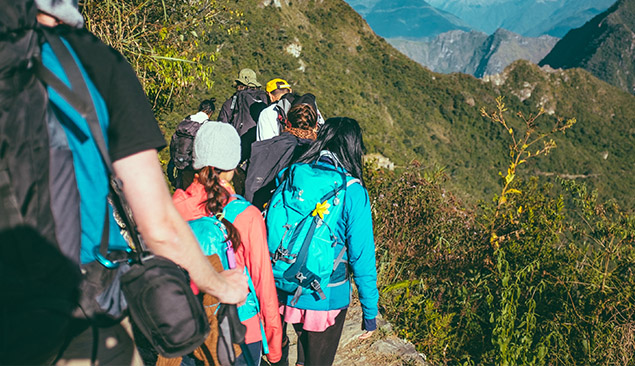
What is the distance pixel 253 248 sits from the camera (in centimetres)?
172

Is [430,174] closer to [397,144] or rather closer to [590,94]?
[397,144]

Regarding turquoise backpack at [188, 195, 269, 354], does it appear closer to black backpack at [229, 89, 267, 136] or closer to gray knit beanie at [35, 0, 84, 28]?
gray knit beanie at [35, 0, 84, 28]

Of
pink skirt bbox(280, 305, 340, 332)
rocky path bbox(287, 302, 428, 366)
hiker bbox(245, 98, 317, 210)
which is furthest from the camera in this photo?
rocky path bbox(287, 302, 428, 366)

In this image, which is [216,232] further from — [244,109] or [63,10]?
[244,109]

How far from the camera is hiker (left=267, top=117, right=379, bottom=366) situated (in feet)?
6.48

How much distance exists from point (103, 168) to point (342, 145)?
1.45 m

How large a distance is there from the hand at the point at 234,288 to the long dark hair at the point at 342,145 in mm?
1012

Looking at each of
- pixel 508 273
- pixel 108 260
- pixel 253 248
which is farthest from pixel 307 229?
pixel 508 273

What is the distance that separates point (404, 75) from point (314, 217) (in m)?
72.3

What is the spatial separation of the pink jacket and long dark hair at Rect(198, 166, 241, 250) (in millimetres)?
32

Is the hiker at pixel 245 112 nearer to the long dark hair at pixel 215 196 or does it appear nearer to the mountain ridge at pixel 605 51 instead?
the long dark hair at pixel 215 196

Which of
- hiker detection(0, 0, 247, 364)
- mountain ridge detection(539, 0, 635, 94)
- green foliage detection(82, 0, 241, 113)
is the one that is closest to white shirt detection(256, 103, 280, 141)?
green foliage detection(82, 0, 241, 113)

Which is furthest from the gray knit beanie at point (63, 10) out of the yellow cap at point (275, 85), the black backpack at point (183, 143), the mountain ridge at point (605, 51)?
the mountain ridge at point (605, 51)

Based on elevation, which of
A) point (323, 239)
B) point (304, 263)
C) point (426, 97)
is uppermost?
point (323, 239)
